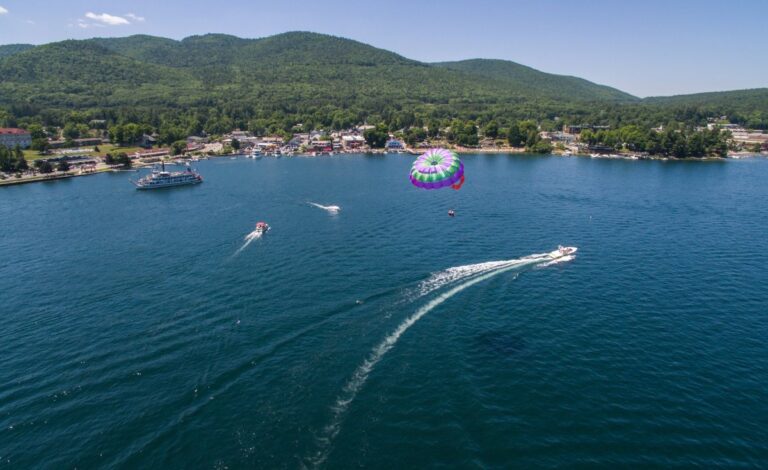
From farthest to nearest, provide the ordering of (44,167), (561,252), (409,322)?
(44,167)
(561,252)
(409,322)

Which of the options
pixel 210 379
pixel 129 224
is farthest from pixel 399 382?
pixel 129 224

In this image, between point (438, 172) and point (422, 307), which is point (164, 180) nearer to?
point (422, 307)

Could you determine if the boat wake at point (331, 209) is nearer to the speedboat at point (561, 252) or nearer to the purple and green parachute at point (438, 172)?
the speedboat at point (561, 252)

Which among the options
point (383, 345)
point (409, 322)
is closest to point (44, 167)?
point (409, 322)

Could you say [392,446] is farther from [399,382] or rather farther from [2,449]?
[2,449]

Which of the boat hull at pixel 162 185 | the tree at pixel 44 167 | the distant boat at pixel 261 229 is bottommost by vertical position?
the distant boat at pixel 261 229

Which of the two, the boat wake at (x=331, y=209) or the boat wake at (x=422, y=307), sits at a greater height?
the boat wake at (x=331, y=209)

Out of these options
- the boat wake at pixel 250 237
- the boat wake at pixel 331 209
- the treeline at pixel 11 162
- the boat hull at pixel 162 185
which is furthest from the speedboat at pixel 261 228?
the treeline at pixel 11 162
